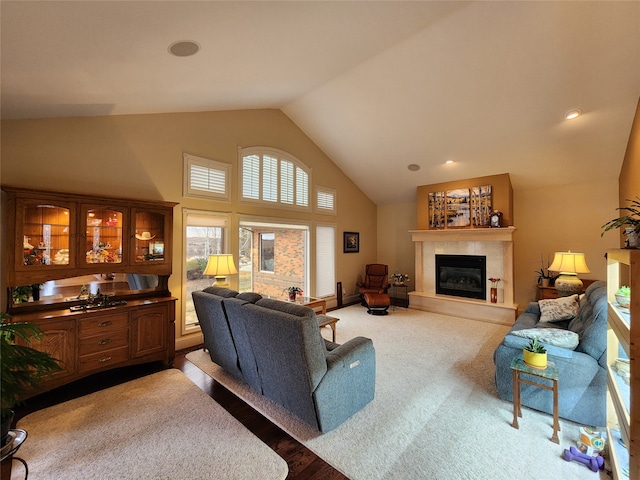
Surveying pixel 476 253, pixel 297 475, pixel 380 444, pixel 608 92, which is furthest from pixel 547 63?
pixel 297 475

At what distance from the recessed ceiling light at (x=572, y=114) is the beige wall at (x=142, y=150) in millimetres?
4521

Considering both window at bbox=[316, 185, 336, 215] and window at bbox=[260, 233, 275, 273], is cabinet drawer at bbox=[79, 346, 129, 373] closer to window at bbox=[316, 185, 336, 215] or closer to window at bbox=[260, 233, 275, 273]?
window at bbox=[260, 233, 275, 273]

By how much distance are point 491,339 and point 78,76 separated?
242 inches

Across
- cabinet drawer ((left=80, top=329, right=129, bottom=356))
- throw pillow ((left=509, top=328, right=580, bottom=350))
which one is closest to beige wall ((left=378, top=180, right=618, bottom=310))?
throw pillow ((left=509, top=328, right=580, bottom=350))

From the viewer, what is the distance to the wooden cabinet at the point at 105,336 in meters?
2.81

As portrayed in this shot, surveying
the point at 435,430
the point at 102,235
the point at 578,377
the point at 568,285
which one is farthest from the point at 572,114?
the point at 102,235

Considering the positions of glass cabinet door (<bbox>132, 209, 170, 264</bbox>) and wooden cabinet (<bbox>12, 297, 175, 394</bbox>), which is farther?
glass cabinet door (<bbox>132, 209, 170, 264</bbox>)

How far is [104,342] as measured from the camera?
3105 mm

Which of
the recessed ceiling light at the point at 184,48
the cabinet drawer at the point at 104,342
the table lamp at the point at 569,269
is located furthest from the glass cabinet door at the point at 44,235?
the table lamp at the point at 569,269

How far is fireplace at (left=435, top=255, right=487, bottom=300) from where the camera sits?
19.8 ft

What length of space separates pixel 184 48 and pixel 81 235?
230 centimetres

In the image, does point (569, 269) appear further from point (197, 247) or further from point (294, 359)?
point (197, 247)

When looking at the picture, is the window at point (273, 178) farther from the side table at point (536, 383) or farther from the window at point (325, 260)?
the side table at point (536, 383)

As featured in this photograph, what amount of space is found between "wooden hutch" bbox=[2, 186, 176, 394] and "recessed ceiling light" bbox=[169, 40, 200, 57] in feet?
6.09
